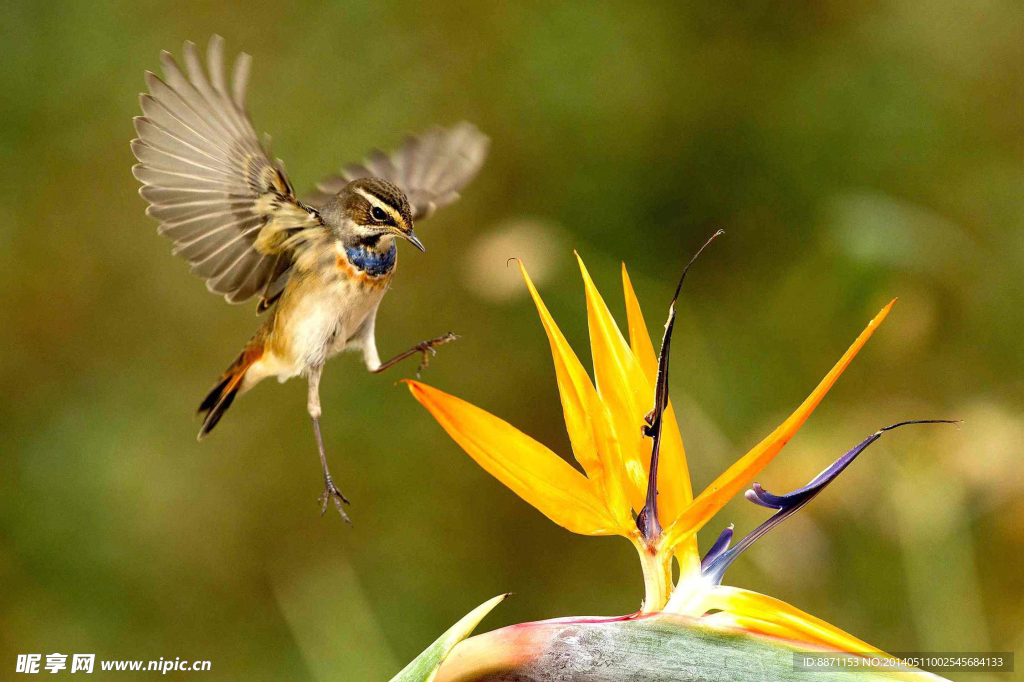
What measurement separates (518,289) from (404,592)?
57 cm

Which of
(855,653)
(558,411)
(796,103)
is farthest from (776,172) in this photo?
(855,653)

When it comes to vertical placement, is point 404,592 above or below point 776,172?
below

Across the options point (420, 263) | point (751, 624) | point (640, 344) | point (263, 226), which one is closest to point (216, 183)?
point (263, 226)

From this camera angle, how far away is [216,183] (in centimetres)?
59

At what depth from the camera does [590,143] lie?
1451 millimetres

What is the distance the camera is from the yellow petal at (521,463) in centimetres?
42

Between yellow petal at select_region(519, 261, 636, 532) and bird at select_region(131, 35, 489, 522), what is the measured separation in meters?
0.10

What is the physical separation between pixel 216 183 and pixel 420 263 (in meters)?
0.83

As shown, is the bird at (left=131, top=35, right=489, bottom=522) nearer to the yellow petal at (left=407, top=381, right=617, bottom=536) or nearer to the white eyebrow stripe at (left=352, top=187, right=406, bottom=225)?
the white eyebrow stripe at (left=352, top=187, right=406, bottom=225)

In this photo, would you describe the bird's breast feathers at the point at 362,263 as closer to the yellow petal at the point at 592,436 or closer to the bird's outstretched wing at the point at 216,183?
the bird's outstretched wing at the point at 216,183

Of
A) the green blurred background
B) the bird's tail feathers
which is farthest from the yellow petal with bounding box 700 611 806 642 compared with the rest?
the green blurred background

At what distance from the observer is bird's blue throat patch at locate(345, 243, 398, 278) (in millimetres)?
595

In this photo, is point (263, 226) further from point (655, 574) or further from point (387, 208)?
point (655, 574)

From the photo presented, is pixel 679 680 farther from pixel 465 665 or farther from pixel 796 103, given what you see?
pixel 796 103
